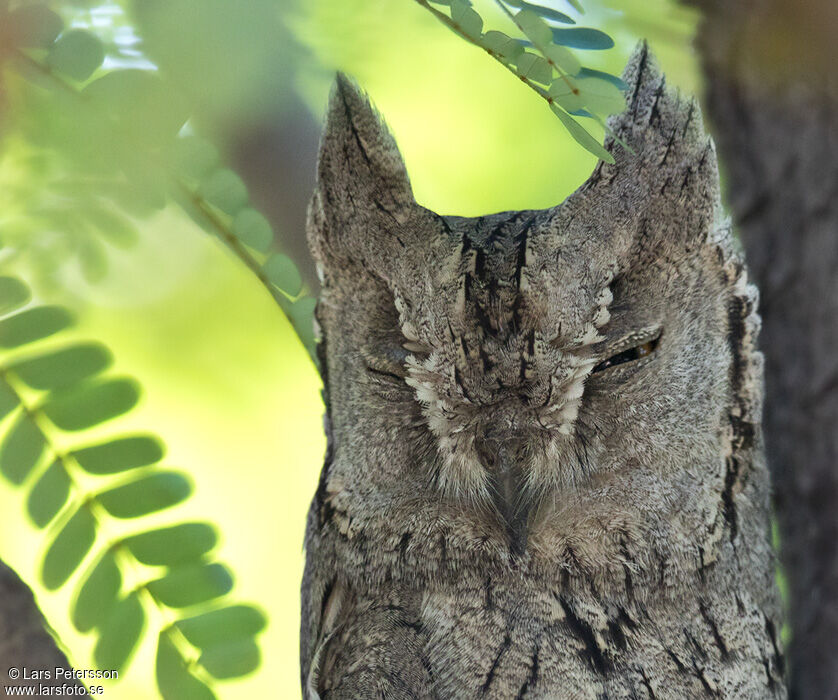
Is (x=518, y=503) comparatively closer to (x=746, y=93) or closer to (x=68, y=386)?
(x=68, y=386)

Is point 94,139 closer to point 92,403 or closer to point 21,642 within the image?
point 92,403

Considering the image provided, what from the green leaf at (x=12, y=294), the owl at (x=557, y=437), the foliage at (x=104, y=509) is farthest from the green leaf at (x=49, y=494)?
the owl at (x=557, y=437)

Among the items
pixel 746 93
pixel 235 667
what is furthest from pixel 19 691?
pixel 746 93

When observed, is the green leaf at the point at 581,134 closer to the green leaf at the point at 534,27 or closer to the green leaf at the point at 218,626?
the green leaf at the point at 534,27

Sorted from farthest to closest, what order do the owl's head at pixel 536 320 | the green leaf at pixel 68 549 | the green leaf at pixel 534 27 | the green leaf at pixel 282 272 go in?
the green leaf at pixel 282 272 → the owl's head at pixel 536 320 → the green leaf at pixel 68 549 → the green leaf at pixel 534 27

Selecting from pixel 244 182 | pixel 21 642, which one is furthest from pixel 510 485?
pixel 244 182

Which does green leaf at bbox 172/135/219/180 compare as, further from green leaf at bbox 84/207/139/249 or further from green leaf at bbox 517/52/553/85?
green leaf at bbox 517/52/553/85
